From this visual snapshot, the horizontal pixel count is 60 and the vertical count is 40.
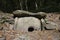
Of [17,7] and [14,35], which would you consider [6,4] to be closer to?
[17,7]

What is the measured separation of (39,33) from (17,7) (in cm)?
876

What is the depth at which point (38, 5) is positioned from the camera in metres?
18.0

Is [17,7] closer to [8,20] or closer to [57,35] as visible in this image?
[8,20]

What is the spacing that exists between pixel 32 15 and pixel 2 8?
22.7 feet

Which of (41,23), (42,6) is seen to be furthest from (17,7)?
(41,23)

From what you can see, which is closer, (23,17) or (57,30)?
(57,30)

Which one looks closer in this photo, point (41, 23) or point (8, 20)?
point (41, 23)

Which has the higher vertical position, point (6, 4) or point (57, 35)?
point (6, 4)

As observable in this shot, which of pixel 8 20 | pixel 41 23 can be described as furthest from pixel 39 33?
pixel 8 20

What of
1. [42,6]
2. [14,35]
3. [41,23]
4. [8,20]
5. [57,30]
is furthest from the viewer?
[42,6]

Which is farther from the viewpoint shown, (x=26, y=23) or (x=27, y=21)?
(x=27, y=21)

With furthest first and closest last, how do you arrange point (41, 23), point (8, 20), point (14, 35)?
point (8, 20) < point (41, 23) < point (14, 35)

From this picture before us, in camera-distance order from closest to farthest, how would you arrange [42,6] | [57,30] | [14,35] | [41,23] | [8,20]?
[14,35] → [57,30] → [41,23] → [8,20] → [42,6]

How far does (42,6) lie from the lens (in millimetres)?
17906
